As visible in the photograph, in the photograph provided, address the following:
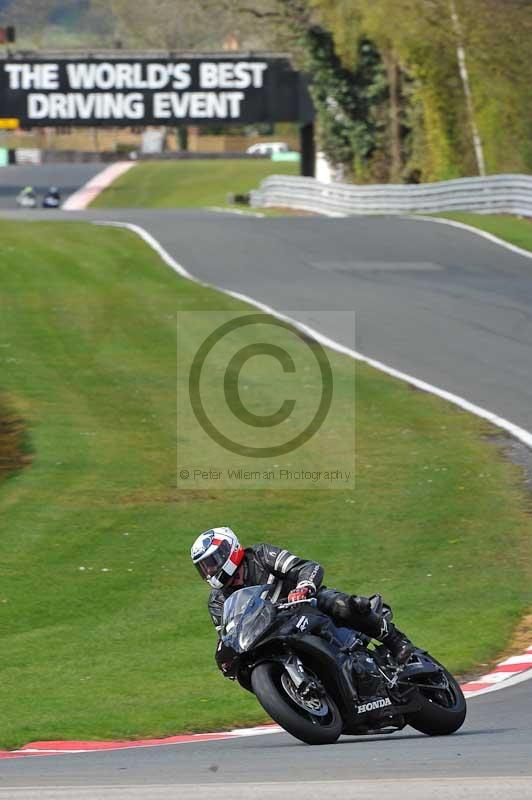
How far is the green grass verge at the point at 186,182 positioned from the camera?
221ft

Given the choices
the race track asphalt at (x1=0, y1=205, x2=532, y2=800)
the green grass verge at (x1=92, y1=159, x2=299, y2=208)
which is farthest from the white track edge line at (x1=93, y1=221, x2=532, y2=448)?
the green grass verge at (x1=92, y1=159, x2=299, y2=208)

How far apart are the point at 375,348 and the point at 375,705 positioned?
1395cm

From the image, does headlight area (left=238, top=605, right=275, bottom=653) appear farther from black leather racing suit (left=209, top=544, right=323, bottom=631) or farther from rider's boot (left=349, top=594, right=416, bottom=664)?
rider's boot (left=349, top=594, right=416, bottom=664)

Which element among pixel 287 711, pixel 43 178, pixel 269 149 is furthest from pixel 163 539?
pixel 269 149

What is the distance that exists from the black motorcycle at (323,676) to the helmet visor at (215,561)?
20 centimetres

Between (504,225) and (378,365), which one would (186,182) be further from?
(378,365)

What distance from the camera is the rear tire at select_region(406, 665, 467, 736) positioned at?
26.2 feet

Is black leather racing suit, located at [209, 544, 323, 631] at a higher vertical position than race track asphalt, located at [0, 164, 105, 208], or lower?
higher

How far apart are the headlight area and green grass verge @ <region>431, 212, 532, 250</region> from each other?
22.8m

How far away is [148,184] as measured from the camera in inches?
2896

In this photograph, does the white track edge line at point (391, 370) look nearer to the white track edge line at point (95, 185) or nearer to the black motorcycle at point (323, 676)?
the black motorcycle at point (323, 676)

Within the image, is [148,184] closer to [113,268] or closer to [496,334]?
[113,268]

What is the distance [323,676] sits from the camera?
Result: 7691 millimetres

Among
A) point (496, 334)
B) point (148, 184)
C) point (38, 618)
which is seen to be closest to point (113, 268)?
point (496, 334)
